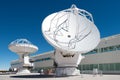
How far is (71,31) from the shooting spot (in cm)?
3544

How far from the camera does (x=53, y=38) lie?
3139 centimetres

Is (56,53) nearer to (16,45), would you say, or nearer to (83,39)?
(83,39)

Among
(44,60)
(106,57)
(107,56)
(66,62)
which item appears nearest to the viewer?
(66,62)

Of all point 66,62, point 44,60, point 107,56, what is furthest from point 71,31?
point 44,60

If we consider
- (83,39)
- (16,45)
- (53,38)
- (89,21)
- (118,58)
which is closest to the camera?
(53,38)

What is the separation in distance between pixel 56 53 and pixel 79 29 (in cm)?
541

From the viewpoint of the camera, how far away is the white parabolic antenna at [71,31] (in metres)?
31.6

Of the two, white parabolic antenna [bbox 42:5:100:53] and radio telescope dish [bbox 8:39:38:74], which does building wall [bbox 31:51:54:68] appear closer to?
Result: radio telescope dish [bbox 8:39:38:74]

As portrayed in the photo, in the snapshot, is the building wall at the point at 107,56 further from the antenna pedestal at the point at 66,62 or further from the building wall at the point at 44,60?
the building wall at the point at 44,60

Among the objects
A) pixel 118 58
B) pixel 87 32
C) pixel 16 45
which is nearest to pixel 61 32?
pixel 87 32

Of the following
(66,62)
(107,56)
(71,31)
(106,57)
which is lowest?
(66,62)

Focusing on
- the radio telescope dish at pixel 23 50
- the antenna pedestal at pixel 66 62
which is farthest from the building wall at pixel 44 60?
the antenna pedestal at pixel 66 62

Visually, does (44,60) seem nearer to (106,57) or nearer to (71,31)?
(106,57)

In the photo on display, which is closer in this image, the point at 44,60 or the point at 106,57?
the point at 106,57
